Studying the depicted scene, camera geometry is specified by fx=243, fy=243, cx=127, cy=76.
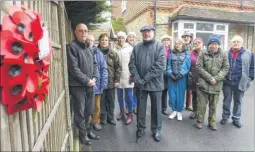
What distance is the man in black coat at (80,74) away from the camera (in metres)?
3.54

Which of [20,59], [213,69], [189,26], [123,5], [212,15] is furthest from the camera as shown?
[123,5]

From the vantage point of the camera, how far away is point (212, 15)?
1408 centimetres

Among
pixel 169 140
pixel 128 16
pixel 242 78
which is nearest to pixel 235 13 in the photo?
pixel 128 16

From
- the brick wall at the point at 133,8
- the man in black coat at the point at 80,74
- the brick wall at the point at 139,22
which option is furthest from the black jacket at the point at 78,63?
→ the brick wall at the point at 133,8

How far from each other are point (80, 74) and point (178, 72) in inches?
90.7

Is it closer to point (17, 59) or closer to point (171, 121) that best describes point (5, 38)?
point (17, 59)

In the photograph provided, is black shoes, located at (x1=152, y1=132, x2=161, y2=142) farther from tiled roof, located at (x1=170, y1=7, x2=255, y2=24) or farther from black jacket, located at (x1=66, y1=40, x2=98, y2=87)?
tiled roof, located at (x1=170, y1=7, x2=255, y2=24)

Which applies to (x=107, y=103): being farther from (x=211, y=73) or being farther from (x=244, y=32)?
(x=244, y=32)

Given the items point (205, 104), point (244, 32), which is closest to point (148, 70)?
point (205, 104)

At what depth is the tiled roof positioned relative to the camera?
13.3 m

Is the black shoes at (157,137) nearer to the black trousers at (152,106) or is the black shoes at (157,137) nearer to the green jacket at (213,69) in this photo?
the black trousers at (152,106)

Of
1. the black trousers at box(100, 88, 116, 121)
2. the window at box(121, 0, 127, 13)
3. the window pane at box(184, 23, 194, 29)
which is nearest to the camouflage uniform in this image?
the black trousers at box(100, 88, 116, 121)

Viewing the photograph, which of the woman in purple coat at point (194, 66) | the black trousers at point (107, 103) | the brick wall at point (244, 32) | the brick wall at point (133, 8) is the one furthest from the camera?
the brick wall at point (244, 32)

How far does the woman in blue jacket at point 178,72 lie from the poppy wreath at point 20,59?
4.09 m
